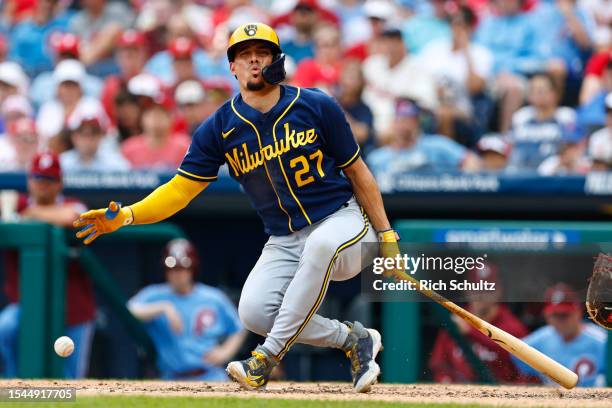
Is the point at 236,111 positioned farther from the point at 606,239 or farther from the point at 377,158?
the point at 377,158

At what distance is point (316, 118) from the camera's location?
4.80 m

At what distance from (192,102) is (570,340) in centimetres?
382

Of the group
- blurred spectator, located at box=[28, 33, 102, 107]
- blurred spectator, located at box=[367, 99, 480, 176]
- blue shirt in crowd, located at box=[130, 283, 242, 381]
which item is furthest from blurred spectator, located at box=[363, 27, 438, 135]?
blurred spectator, located at box=[28, 33, 102, 107]

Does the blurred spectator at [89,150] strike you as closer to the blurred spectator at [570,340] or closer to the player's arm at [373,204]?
the blurred spectator at [570,340]

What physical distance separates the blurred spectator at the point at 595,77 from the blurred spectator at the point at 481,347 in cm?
249

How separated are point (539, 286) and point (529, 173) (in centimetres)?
110

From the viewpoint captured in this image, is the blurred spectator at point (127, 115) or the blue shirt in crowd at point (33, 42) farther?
the blue shirt in crowd at point (33, 42)

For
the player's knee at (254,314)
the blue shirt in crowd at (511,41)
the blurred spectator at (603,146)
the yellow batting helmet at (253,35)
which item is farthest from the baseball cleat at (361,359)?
the blue shirt in crowd at (511,41)

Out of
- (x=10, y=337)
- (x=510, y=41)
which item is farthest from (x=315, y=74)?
(x=10, y=337)

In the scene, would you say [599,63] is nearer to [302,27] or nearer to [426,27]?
[426,27]

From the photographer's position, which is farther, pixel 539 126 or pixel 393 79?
pixel 393 79

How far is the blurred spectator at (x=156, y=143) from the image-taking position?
852cm

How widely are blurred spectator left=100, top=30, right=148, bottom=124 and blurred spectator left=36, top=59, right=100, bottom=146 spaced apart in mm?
208

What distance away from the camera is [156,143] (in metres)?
8.65
